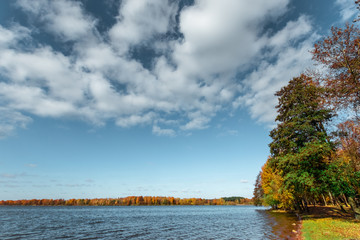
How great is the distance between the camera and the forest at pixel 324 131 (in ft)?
36.6

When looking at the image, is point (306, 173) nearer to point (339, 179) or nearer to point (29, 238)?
point (339, 179)

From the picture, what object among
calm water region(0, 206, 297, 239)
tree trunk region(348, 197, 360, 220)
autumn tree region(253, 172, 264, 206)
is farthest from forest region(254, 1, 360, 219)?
autumn tree region(253, 172, 264, 206)

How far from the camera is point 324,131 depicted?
23.8m

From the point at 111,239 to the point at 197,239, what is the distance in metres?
10.5

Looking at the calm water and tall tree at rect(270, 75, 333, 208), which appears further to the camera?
the calm water

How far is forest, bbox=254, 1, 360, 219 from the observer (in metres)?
11.2

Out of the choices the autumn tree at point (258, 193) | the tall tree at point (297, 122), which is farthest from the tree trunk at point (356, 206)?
the autumn tree at point (258, 193)

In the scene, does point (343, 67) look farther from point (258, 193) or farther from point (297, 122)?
point (258, 193)

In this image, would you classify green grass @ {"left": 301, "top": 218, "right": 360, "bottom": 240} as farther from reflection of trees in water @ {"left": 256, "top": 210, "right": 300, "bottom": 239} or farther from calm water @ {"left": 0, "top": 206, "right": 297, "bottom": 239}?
calm water @ {"left": 0, "top": 206, "right": 297, "bottom": 239}

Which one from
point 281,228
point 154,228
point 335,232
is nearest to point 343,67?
point 335,232

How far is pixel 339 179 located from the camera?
19438 mm

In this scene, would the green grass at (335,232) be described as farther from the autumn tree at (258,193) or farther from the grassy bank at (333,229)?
the autumn tree at (258,193)

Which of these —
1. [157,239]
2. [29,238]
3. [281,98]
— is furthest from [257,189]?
[29,238]

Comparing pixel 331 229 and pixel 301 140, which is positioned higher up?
pixel 301 140
